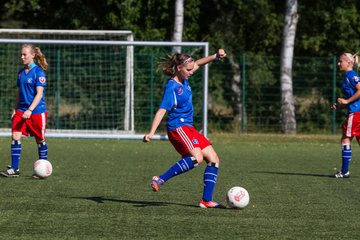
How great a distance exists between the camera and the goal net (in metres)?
23.5

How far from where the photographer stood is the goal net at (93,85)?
23.5 m

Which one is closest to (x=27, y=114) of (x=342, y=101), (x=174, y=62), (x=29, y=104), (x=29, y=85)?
(x=29, y=104)

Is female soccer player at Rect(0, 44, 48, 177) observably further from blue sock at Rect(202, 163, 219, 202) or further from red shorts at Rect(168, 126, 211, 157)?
blue sock at Rect(202, 163, 219, 202)

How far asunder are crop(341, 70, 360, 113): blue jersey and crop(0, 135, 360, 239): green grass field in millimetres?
1063

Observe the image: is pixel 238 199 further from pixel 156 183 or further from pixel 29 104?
pixel 29 104

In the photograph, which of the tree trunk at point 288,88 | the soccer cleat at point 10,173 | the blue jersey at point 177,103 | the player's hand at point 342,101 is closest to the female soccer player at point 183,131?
the blue jersey at point 177,103

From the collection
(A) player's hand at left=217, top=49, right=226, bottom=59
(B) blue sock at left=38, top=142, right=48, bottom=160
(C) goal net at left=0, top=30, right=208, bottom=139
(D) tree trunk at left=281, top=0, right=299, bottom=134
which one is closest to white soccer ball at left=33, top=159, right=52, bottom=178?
(B) blue sock at left=38, top=142, right=48, bottom=160

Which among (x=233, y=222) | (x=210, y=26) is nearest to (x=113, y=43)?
(x=210, y=26)

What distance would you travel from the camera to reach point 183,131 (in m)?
9.81

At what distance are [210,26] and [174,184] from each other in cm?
1765

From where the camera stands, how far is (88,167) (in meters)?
14.6

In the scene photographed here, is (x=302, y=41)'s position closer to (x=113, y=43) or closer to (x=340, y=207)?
(x=113, y=43)

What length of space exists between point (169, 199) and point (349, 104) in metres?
4.24

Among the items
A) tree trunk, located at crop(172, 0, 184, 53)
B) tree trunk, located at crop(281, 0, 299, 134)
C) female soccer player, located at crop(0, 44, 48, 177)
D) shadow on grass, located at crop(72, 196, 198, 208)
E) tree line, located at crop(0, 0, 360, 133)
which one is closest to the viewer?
shadow on grass, located at crop(72, 196, 198, 208)
